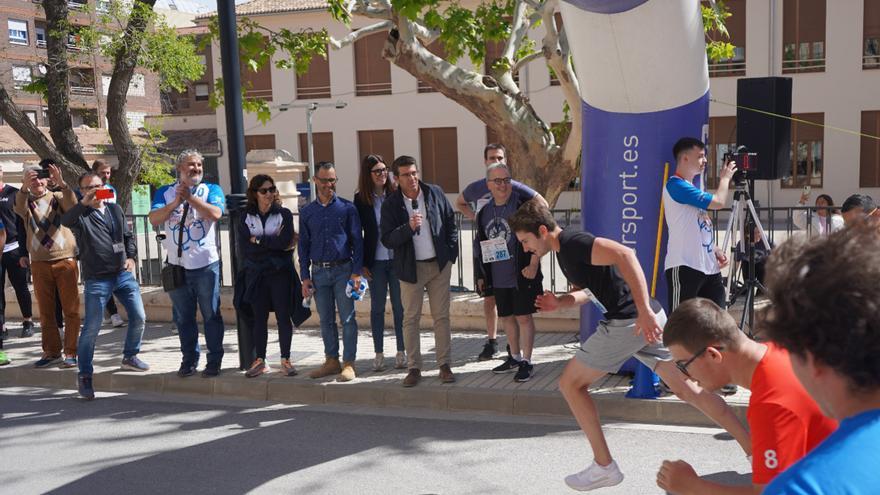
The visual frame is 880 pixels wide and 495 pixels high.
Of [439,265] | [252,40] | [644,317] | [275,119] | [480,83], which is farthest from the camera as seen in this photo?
[275,119]

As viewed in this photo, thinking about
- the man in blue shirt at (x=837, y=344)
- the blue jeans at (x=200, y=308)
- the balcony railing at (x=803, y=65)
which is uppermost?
the balcony railing at (x=803, y=65)

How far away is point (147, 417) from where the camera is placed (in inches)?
278

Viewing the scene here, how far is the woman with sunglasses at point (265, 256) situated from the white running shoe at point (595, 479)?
3.63 meters

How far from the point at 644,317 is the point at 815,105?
1075 inches

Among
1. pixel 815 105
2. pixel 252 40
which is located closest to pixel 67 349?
pixel 252 40

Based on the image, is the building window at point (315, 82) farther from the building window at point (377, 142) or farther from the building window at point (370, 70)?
the building window at point (377, 142)

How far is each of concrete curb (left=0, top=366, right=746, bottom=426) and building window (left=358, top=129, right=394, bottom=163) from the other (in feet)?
89.3

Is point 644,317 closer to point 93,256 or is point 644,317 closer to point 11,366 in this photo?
point 93,256

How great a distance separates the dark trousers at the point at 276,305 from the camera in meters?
7.62

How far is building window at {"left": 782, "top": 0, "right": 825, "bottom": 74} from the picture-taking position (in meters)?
28.4

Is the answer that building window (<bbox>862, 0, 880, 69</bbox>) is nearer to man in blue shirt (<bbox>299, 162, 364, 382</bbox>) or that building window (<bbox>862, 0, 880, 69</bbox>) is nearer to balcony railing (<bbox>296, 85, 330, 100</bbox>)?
balcony railing (<bbox>296, 85, 330, 100</bbox>)

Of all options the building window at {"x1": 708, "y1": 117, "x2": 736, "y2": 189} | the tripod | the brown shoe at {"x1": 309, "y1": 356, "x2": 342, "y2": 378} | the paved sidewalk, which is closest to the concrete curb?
the paved sidewalk

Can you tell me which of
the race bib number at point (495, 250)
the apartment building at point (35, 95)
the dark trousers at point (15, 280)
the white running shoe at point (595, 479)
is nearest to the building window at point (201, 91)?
the apartment building at point (35, 95)

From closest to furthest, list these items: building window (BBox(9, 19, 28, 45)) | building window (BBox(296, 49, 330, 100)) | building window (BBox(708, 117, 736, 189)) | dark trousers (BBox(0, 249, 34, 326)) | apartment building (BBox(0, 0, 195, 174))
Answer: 1. dark trousers (BBox(0, 249, 34, 326))
2. building window (BBox(708, 117, 736, 189))
3. apartment building (BBox(0, 0, 195, 174))
4. building window (BBox(296, 49, 330, 100))
5. building window (BBox(9, 19, 28, 45))
